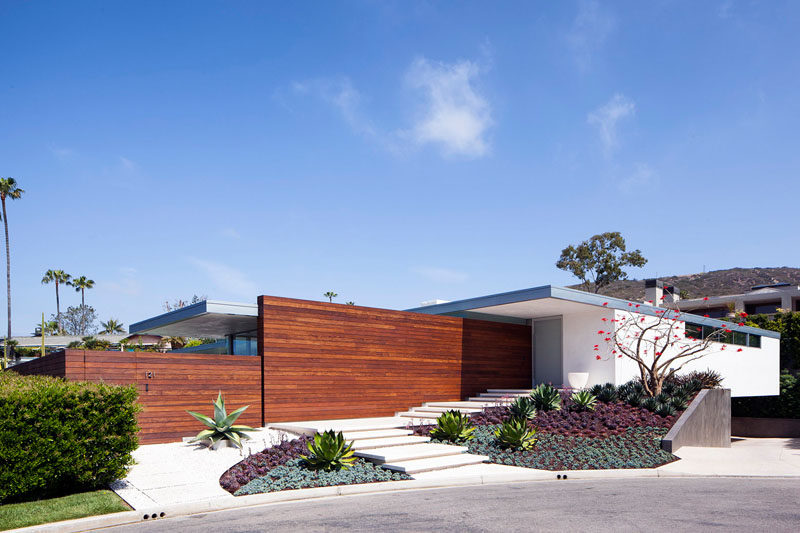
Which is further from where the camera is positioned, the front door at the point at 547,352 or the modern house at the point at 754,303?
the modern house at the point at 754,303

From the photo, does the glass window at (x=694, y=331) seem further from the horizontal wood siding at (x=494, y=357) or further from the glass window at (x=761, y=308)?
the glass window at (x=761, y=308)

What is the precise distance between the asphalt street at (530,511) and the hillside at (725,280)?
6586cm

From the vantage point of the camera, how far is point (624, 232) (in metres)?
50.4

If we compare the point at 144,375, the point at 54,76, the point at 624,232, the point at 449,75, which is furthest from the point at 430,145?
the point at 624,232

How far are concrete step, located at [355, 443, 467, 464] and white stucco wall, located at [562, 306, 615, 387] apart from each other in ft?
27.1

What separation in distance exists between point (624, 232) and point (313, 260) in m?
31.4

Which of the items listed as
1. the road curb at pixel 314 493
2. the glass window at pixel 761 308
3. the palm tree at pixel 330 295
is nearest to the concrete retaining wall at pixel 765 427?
the road curb at pixel 314 493

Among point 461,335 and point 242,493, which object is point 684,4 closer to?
point 461,335

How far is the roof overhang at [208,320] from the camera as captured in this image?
14.5 metres

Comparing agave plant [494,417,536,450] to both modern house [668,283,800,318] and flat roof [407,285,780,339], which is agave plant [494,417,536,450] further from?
modern house [668,283,800,318]

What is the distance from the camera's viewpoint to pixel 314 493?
8.60 meters

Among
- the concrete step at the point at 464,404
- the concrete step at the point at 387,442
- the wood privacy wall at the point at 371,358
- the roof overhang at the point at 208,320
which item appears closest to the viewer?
the concrete step at the point at 387,442

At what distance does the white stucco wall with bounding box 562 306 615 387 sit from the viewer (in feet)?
60.7

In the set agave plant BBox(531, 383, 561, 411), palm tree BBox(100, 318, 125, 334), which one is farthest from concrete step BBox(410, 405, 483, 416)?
palm tree BBox(100, 318, 125, 334)
